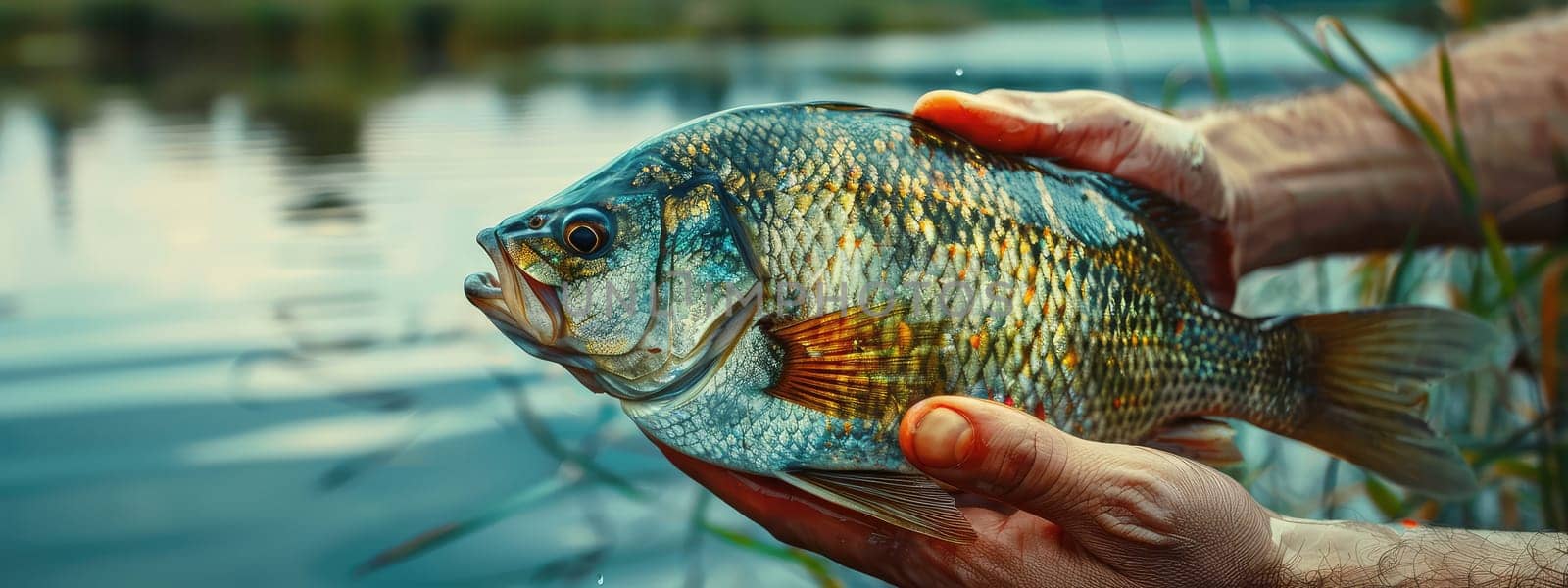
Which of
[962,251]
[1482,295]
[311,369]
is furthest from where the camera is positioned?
[311,369]

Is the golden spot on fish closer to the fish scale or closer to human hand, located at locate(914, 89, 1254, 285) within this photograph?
the fish scale

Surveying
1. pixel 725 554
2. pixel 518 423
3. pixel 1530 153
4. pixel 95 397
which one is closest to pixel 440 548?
pixel 725 554

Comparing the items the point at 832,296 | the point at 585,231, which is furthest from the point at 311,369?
the point at 832,296

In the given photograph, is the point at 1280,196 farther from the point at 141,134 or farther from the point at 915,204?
the point at 141,134

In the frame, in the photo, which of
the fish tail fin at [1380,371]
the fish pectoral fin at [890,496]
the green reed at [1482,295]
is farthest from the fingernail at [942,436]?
the green reed at [1482,295]

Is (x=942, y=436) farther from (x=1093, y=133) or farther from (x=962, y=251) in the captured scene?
(x=1093, y=133)

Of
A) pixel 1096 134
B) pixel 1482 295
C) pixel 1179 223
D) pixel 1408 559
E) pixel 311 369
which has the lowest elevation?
pixel 311 369
